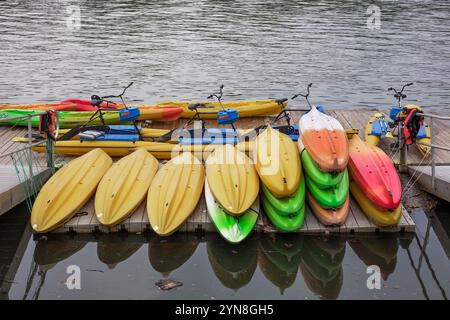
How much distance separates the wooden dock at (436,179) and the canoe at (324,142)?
1.74 meters

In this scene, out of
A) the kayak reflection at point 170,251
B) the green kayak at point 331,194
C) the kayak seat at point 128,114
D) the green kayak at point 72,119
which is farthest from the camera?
the green kayak at point 72,119

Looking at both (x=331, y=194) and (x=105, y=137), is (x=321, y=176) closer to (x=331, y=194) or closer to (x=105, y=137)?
(x=331, y=194)

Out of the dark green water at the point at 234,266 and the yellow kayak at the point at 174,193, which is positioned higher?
the yellow kayak at the point at 174,193

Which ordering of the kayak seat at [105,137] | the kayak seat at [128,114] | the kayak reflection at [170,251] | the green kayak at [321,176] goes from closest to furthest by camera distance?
the kayak reflection at [170,251], the green kayak at [321,176], the kayak seat at [105,137], the kayak seat at [128,114]

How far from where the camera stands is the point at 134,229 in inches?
405

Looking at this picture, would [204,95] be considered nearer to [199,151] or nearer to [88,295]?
[199,151]

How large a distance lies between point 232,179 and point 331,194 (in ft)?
5.86

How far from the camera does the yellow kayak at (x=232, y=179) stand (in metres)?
9.97

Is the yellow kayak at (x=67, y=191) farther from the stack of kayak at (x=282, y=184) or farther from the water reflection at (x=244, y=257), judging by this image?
the stack of kayak at (x=282, y=184)

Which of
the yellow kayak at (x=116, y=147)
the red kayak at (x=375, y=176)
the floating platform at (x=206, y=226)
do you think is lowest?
the floating platform at (x=206, y=226)

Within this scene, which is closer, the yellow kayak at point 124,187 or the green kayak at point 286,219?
the green kayak at point 286,219

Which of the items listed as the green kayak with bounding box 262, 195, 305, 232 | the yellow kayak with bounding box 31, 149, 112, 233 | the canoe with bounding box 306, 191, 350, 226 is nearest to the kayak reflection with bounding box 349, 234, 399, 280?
the canoe with bounding box 306, 191, 350, 226

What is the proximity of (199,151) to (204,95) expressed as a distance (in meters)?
12.5

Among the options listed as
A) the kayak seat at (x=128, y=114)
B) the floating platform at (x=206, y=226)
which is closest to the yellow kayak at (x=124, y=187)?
the floating platform at (x=206, y=226)
